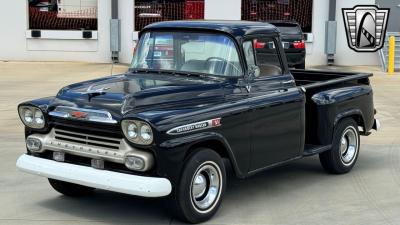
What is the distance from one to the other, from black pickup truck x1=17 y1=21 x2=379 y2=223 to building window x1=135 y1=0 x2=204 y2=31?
1581 centimetres

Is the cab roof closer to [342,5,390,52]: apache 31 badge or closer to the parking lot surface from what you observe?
the parking lot surface

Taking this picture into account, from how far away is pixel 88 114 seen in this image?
5441 mm

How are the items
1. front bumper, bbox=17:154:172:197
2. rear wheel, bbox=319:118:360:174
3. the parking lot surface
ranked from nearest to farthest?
front bumper, bbox=17:154:172:197, the parking lot surface, rear wheel, bbox=319:118:360:174

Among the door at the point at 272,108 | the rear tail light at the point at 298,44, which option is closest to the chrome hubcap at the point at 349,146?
the door at the point at 272,108

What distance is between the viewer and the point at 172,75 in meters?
6.33

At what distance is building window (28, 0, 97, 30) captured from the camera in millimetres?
22875

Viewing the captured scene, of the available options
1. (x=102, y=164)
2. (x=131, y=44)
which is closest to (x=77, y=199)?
(x=102, y=164)

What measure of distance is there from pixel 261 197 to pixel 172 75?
5.20ft

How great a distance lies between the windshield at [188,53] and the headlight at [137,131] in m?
1.32

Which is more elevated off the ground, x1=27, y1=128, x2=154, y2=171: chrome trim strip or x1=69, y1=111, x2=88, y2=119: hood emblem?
x1=69, y1=111, x2=88, y2=119: hood emblem

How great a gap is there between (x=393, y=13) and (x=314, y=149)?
17586mm

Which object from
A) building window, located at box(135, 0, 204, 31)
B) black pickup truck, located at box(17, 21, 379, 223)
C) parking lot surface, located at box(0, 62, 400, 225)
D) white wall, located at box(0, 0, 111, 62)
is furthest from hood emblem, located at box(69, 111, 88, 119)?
building window, located at box(135, 0, 204, 31)

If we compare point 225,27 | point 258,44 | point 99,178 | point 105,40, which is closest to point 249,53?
point 258,44

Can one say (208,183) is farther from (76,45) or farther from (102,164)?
(76,45)
